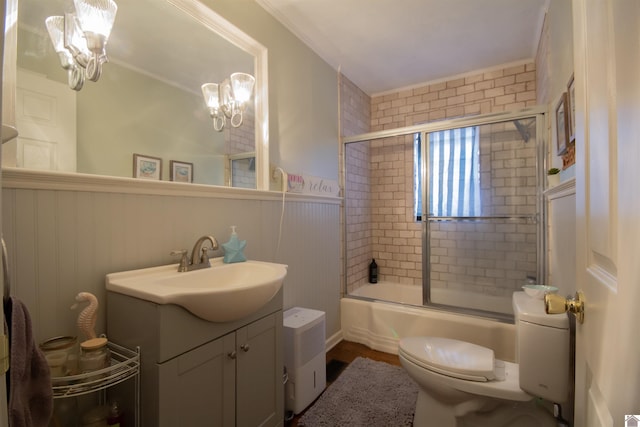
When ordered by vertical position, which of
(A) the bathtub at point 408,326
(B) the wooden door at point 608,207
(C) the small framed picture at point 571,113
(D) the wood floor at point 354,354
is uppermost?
(C) the small framed picture at point 571,113

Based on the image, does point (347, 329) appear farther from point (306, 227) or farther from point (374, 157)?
point (374, 157)

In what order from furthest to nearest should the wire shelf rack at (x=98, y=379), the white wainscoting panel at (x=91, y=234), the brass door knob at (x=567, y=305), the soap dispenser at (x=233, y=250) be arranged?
the soap dispenser at (x=233, y=250), the white wainscoting panel at (x=91, y=234), the wire shelf rack at (x=98, y=379), the brass door knob at (x=567, y=305)

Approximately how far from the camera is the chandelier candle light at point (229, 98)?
1.70 meters

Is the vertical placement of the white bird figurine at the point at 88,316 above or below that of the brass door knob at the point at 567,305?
below

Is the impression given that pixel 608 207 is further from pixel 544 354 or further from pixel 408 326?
pixel 408 326

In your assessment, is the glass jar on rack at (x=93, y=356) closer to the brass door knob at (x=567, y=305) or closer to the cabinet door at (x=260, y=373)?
the cabinet door at (x=260, y=373)

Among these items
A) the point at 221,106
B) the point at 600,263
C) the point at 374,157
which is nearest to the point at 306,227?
the point at 221,106

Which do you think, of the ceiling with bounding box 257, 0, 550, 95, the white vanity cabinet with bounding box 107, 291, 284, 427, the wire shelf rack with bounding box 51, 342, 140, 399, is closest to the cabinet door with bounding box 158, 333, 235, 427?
the white vanity cabinet with bounding box 107, 291, 284, 427

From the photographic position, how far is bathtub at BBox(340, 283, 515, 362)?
2162mm

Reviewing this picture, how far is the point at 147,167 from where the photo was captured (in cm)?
137

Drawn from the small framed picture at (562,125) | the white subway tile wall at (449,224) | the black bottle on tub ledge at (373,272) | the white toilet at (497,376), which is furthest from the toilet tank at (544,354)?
the black bottle on tub ledge at (373,272)

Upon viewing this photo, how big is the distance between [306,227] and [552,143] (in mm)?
1834

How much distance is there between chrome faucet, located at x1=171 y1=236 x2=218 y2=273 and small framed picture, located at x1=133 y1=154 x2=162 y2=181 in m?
0.37

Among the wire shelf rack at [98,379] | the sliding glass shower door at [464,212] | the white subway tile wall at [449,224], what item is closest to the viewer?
the wire shelf rack at [98,379]
